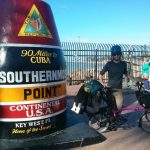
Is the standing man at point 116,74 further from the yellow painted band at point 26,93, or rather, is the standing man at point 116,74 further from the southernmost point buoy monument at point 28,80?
the yellow painted band at point 26,93

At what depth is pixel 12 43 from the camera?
231 inches

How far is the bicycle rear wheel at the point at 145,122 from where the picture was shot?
25.9 ft

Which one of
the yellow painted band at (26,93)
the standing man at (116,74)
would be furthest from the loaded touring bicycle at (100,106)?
the yellow painted band at (26,93)

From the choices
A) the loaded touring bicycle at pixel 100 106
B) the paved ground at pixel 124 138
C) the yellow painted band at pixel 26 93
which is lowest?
the paved ground at pixel 124 138

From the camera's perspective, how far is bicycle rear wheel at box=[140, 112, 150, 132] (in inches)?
310

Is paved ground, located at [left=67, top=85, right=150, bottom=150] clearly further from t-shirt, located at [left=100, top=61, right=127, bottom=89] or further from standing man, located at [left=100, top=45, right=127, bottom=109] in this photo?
t-shirt, located at [left=100, top=61, right=127, bottom=89]

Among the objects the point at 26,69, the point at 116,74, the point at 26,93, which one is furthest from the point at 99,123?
the point at 26,69

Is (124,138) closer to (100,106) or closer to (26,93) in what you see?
(100,106)

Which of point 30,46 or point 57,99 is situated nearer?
point 30,46

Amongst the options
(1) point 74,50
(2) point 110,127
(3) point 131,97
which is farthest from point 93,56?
(2) point 110,127

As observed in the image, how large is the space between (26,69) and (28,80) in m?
0.17

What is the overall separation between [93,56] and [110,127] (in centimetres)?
1155

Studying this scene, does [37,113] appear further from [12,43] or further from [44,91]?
[12,43]

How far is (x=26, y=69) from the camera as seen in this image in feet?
19.3
